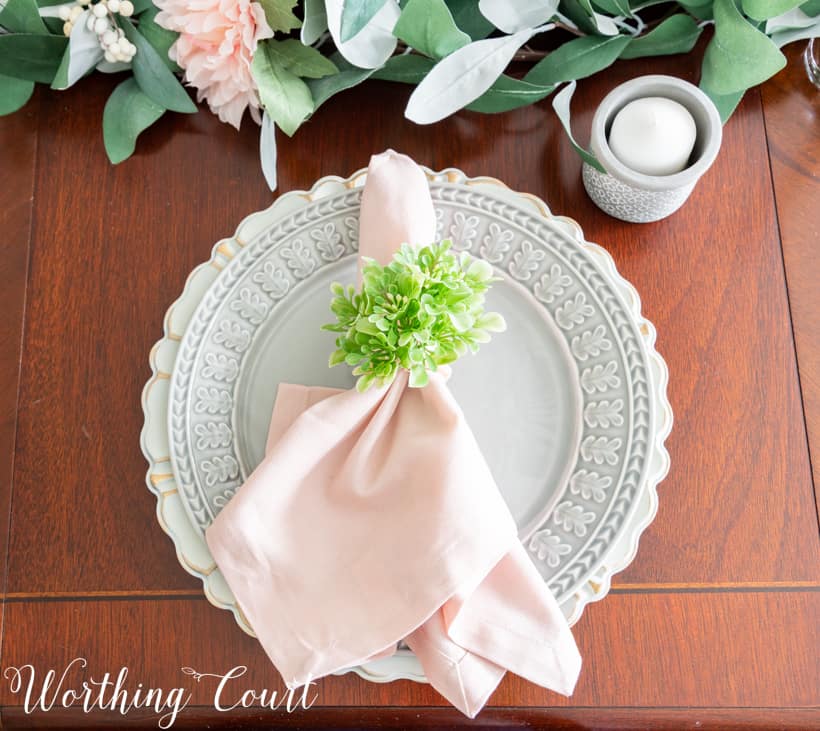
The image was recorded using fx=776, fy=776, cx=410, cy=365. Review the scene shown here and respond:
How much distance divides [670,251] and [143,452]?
347 millimetres

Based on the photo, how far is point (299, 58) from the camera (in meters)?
0.48

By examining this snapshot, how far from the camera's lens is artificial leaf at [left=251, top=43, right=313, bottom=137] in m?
0.47

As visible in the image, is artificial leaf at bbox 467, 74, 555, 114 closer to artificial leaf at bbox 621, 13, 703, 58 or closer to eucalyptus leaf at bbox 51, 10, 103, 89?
artificial leaf at bbox 621, 13, 703, 58

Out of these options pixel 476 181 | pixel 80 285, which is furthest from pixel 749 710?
pixel 80 285

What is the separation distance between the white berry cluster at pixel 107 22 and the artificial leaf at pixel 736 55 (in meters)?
0.36

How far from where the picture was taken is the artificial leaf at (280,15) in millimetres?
453

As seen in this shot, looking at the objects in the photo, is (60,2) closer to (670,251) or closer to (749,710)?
(670,251)

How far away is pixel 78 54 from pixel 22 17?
44 millimetres

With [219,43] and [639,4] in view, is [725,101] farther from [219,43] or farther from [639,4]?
[219,43]

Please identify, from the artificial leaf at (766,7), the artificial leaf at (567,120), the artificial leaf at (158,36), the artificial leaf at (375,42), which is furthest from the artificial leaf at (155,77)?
the artificial leaf at (766,7)

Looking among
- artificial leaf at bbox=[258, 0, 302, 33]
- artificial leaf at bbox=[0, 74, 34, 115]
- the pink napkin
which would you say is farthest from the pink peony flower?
the pink napkin

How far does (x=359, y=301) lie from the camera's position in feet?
1.28

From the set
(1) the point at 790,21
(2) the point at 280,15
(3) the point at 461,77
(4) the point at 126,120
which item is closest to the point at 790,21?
(1) the point at 790,21

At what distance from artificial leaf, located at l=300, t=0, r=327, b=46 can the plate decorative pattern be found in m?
0.09
